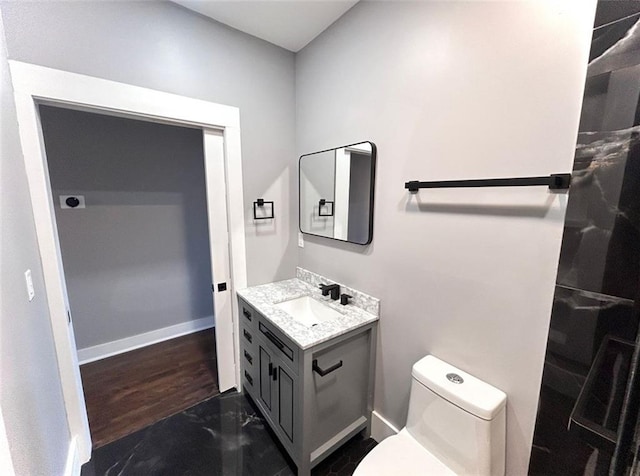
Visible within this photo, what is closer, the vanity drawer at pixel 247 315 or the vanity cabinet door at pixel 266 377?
the vanity cabinet door at pixel 266 377

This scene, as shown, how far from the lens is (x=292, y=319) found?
61.2 inches

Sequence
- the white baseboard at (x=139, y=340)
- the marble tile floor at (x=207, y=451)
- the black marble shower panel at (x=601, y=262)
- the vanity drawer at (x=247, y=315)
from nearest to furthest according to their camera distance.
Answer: the black marble shower panel at (x=601, y=262), the marble tile floor at (x=207, y=451), the vanity drawer at (x=247, y=315), the white baseboard at (x=139, y=340)

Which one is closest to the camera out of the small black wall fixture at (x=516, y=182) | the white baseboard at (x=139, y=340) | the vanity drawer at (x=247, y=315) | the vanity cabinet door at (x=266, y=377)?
the small black wall fixture at (x=516, y=182)

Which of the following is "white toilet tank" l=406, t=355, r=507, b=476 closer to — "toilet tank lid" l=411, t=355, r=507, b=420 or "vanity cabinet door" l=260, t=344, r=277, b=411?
"toilet tank lid" l=411, t=355, r=507, b=420

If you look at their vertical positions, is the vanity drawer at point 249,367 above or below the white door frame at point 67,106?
below

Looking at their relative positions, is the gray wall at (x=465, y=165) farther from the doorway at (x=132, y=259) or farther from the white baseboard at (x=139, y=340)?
the white baseboard at (x=139, y=340)

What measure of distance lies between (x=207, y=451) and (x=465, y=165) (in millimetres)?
2144

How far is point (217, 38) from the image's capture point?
174 centimetres

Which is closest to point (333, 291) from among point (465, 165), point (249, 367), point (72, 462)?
point (249, 367)

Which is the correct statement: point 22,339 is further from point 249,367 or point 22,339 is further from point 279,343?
point 249,367

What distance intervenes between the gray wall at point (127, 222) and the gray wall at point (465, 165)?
6.49 feet

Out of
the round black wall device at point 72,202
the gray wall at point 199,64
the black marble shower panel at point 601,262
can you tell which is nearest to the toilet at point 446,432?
the black marble shower panel at point 601,262

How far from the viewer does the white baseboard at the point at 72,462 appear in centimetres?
137

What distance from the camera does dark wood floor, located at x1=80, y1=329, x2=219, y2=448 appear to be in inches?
72.8
